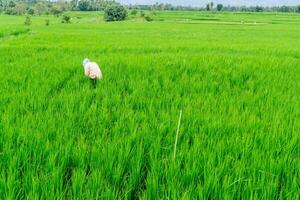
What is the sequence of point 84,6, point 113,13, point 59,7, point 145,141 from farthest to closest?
point 84,6 < point 59,7 < point 113,13 < point 145,141

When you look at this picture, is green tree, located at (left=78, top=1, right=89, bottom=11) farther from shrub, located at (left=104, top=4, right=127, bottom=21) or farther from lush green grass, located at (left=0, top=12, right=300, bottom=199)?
lush green grass, located at (left=0, top=12, right=300, bottom=199)

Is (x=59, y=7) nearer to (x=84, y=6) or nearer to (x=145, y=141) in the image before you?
(x=84, y=6)

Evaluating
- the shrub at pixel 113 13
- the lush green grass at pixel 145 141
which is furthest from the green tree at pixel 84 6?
the lush green grass at pixel 145 141

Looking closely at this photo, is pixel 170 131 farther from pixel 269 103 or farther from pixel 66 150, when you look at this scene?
pixel 269 103

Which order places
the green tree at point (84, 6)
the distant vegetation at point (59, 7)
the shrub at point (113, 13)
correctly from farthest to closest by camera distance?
the green tree at point (84, 6)
the distant vegetation at point (59, 7)
the shrub at point (113, 13)

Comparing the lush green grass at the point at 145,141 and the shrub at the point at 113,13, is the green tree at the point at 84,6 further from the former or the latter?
the lush green grass at the point at 145,141

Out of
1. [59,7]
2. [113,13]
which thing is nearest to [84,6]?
[59,7]

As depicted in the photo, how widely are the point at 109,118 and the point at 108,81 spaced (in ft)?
5.63

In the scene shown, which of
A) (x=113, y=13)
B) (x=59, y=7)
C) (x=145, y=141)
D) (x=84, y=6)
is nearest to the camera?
(x=145, y=141)

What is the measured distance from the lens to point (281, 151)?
209 centimetres

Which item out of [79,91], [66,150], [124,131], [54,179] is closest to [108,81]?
[79,91]

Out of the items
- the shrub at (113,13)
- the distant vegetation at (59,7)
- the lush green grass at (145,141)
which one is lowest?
the lush green grass at (145,141)

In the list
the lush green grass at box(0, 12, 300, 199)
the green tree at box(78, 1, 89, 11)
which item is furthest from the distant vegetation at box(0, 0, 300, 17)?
the lush green grass at box(0, 12, 300, 199)

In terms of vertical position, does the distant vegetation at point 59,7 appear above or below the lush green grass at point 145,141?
above
